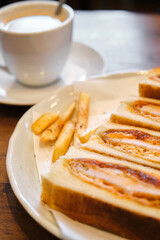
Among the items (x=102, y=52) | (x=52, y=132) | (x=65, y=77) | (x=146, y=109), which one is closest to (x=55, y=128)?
(x=52, y=132)

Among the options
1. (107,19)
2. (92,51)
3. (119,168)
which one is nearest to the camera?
(119,168)

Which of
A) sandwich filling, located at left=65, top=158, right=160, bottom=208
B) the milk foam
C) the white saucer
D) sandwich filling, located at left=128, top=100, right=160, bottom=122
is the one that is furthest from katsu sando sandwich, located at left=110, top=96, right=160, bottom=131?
the milk foam

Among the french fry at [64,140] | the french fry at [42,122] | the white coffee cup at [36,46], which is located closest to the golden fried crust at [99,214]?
the french fry at [64,140]

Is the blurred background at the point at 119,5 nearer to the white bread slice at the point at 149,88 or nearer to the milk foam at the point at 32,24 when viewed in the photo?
the milk foam at the point at 32,24

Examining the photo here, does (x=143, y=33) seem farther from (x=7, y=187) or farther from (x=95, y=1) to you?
(x=95, y=1)

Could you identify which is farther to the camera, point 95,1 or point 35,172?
point 95,1

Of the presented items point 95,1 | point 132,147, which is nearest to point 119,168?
point 132,147

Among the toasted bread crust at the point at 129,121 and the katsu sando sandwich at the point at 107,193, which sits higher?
the toasted bread crust at the point at 129,121
